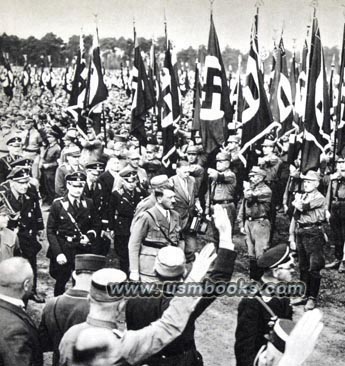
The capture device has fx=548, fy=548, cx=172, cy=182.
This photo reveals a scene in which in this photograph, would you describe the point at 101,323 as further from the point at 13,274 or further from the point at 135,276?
the point at 135,276

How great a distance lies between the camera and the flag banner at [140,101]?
8953 mm

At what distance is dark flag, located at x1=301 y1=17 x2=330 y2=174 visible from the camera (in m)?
6.90

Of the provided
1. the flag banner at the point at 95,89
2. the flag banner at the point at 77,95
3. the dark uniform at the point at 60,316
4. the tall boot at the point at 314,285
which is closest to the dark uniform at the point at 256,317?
the dark uniform at the point at 60,316

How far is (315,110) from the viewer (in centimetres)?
698

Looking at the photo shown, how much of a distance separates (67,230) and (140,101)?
3.73m

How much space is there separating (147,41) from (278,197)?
59.2ft

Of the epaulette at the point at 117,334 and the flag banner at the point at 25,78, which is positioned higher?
the flag banner at the point at 25,78

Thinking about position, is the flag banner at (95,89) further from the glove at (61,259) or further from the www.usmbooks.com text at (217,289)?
the www.usmbooks.com text at (217,289)

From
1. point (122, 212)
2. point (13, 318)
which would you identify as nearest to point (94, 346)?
point (13, 318)

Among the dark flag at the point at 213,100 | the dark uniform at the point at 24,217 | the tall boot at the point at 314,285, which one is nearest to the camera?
the dark uniform at the point at 24,217

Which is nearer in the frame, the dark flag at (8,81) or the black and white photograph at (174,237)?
the black and white photograph at (174,237)

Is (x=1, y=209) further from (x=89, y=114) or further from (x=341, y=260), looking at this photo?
(x=341, y=260)

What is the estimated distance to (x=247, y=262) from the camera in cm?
834

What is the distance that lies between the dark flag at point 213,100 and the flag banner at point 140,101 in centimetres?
157
